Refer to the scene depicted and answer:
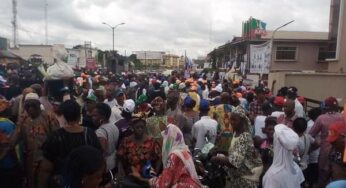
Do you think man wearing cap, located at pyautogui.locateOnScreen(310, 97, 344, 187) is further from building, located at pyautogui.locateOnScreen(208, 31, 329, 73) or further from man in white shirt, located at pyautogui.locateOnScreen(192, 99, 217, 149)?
building, located at pyautogui.locateOnScreen(208, 31, 329, 73)

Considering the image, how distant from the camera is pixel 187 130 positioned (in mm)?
6445

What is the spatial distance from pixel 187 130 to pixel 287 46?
33.1 meters

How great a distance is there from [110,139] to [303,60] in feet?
116

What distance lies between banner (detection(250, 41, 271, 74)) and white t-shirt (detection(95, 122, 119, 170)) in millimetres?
9842

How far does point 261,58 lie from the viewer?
48.2 ft

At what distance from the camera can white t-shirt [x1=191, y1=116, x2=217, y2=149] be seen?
6188mm

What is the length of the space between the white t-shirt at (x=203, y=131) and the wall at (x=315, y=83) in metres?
11.3

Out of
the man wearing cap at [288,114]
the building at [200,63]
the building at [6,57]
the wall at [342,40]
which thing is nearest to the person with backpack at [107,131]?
the man wearing cap at [288,114]

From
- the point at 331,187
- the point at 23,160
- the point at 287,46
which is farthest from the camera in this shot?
the point at 287,46

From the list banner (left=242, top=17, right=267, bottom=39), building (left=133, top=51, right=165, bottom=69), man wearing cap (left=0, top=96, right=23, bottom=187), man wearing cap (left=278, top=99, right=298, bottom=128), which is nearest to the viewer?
man wearing cap (left=0, top=96, right=23, bottom=187)

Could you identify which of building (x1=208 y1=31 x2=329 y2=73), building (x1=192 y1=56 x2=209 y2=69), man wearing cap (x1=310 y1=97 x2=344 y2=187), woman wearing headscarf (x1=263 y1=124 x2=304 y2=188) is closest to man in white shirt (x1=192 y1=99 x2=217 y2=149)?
man wearing cap (x1=310 y1=97 x2=344 y2=187)

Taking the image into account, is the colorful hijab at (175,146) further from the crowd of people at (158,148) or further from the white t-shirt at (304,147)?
the white t-shirt at (304,147)

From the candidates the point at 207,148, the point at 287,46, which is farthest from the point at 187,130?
the point at 287,46

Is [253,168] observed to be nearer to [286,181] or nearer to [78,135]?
Result: [286,181]
